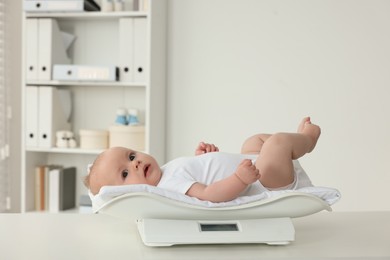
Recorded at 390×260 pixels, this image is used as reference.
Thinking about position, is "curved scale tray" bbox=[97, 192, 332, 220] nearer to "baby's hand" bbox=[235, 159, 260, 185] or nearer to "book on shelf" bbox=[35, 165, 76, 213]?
"baby's hand" bbox=[235, 159, 260, 185]

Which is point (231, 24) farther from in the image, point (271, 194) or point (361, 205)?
point (271, 194)

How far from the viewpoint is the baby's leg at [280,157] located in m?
1.53

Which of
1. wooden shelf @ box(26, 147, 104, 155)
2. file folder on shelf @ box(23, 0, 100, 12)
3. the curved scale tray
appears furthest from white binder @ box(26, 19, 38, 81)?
the curved scale tray

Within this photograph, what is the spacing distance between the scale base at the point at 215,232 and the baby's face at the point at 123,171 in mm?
206

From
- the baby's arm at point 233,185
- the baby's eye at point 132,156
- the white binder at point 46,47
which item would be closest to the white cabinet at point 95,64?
the white binder at point 46,47

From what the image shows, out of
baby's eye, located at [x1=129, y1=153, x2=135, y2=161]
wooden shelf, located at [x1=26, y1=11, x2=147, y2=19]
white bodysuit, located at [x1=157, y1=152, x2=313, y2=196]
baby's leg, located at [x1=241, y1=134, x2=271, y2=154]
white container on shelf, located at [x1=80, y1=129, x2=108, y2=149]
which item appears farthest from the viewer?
white container on shelf, located at [x1=80, y1=129, x2=108, y2=149]

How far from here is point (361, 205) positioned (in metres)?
3.43

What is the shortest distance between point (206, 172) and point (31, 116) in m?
2.22

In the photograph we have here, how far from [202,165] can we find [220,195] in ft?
0.70

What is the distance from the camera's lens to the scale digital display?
4.39ft

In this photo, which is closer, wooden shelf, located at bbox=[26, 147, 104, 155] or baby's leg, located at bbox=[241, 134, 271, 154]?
baby's leg, located at bbox=[241, 134, 271, 154]

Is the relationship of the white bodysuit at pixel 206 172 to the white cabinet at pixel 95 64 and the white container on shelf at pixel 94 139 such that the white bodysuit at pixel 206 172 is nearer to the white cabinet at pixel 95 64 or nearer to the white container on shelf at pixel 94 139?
the white cabinet at pixel 95 64

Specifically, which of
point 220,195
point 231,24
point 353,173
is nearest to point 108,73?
point 231,24

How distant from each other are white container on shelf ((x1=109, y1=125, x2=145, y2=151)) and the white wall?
0.76 feet
